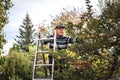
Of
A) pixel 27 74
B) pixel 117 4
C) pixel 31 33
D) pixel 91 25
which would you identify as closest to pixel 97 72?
pixel 91 25

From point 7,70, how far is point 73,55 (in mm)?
12096

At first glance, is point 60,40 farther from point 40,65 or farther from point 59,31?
point 40,65

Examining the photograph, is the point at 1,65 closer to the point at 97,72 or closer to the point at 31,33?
the point at 97,72

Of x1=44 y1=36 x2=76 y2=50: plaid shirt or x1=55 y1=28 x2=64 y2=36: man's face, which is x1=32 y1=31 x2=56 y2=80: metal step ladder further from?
x1=55 y1=28 x2=64 y2=36: man's face

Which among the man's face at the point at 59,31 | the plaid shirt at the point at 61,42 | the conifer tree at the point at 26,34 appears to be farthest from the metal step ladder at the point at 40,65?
the conifer tree at the point at 26,34

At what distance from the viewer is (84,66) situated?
672 cm

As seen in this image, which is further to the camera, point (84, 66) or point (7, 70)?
point (7, 70)

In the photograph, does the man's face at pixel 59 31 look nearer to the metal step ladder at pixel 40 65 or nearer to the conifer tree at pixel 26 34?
the metal step ladder at pixel 40 65

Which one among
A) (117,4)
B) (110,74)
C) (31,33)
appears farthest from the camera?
(31,33)

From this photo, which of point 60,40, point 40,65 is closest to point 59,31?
point 60,40

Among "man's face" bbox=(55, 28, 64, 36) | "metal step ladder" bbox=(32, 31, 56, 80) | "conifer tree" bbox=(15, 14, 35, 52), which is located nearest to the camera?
"metal step ladder" bbox=(32, 31, 56, 80)

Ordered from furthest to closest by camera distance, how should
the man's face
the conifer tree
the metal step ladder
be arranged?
the conifer tree, the man's face, the metal step ladder

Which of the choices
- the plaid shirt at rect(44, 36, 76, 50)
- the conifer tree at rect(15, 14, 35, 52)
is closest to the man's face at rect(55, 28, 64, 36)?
the plaid shirt at rect(44, 36, 76, 50)

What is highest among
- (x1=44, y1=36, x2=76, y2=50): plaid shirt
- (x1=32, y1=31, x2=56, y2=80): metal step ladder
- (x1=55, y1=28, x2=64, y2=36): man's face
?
(x1=55, y1=28, x2=64, y2=36): man's face
